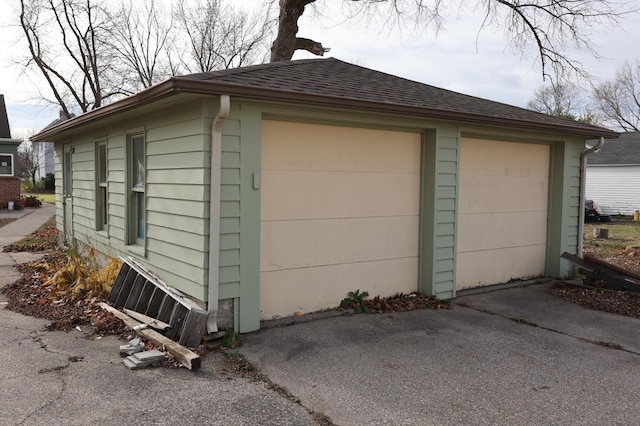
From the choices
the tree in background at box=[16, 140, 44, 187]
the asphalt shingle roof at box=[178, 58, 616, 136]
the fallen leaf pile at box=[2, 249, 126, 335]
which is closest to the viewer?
the asphalt shingle roof at box=[178, 58, 616, 136]

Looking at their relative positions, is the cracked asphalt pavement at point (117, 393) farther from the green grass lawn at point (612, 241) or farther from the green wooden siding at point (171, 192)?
the green grass lawn at point (612, 241)

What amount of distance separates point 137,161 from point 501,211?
204 inches

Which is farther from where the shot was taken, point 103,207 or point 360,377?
point 103,207

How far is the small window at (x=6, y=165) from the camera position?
23219mm

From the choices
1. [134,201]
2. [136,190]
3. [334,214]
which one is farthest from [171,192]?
[334,214]

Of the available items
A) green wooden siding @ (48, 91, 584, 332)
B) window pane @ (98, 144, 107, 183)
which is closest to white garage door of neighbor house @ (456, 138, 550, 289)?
green wooden siding @ (48, 91, 584, 332)

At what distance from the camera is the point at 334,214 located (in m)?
5.97

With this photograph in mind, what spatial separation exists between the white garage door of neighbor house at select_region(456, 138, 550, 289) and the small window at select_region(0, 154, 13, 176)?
23.0m

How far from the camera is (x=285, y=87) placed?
16.5ft

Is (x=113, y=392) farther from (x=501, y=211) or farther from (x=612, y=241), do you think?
(x=612, y=241)

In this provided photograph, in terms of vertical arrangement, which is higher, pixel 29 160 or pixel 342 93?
pixel 29 160

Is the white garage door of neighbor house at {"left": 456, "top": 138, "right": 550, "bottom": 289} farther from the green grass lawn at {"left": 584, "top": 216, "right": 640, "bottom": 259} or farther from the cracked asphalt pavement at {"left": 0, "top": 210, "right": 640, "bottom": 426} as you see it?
the green grass lawn at {"left": 584, "top": 216, "right": 640, "bottom": 259}

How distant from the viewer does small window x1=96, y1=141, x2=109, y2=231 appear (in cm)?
797

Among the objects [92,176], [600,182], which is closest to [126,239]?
[92,176]
